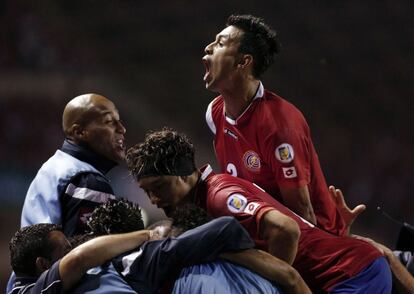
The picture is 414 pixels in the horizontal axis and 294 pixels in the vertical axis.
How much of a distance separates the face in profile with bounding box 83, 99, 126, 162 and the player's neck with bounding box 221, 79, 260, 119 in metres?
0.52

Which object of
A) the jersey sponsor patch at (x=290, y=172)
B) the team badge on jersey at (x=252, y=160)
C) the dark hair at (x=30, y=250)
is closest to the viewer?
the dark hair at (x=30, y=250)

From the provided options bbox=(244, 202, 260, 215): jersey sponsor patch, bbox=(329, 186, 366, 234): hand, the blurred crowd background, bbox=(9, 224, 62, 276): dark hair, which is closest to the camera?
bbox=(244, 202, 260, 215): jersey sponsor patch

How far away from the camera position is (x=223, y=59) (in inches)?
123

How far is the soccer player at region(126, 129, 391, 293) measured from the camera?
8.16ft

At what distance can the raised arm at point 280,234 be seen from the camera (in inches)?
96.6

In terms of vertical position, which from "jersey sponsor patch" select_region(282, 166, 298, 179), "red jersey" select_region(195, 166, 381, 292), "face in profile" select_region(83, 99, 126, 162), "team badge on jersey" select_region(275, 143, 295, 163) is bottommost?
"red jersey" select_region(195, 166, 381, 292)

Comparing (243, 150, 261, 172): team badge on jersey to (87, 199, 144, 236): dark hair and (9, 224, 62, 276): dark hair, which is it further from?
(9, 224, 62, 276): dark hair

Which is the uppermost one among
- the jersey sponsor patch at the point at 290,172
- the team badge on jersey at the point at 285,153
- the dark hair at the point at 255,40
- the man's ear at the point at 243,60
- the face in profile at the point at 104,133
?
the dark hair at the point at 255,40

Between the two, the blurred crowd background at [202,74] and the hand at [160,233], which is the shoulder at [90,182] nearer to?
the hand at [160,233]

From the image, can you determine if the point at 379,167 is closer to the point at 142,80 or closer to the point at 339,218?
the point at 142,80

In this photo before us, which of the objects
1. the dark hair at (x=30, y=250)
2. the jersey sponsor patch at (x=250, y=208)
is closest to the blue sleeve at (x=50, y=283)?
the dark hair at (x=30, y=250)

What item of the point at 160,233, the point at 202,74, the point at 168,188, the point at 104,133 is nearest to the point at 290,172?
the point at 168,188

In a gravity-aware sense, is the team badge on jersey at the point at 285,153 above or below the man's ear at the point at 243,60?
below

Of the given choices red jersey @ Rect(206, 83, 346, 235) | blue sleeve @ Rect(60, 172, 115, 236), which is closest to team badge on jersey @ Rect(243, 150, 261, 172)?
red jersey @ Rect(206, 83, 346, 235)
